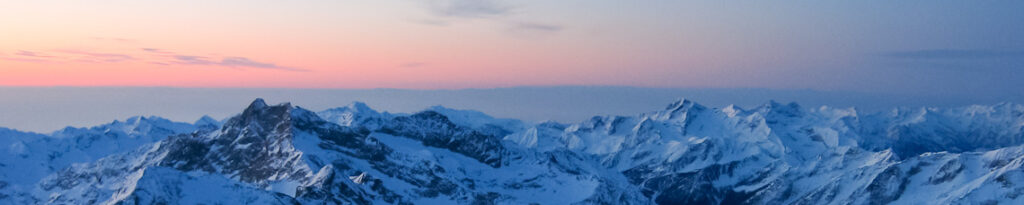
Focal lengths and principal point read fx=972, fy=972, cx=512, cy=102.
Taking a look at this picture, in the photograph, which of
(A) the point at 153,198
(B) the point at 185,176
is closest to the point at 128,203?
(A) the point at 153,198

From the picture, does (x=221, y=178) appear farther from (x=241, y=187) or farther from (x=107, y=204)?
(x=107, y=204)

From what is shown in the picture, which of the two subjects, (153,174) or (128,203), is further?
(153,174)

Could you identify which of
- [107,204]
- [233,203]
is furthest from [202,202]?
[107,204]

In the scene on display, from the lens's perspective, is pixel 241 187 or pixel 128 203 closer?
pixel 128 203

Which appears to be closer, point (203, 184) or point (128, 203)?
point (128, 203)

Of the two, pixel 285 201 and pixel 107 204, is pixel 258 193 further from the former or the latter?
pixel 107 204

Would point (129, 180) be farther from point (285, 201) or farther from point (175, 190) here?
point (285, 201)

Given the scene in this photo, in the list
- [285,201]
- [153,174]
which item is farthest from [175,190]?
[285,201]
